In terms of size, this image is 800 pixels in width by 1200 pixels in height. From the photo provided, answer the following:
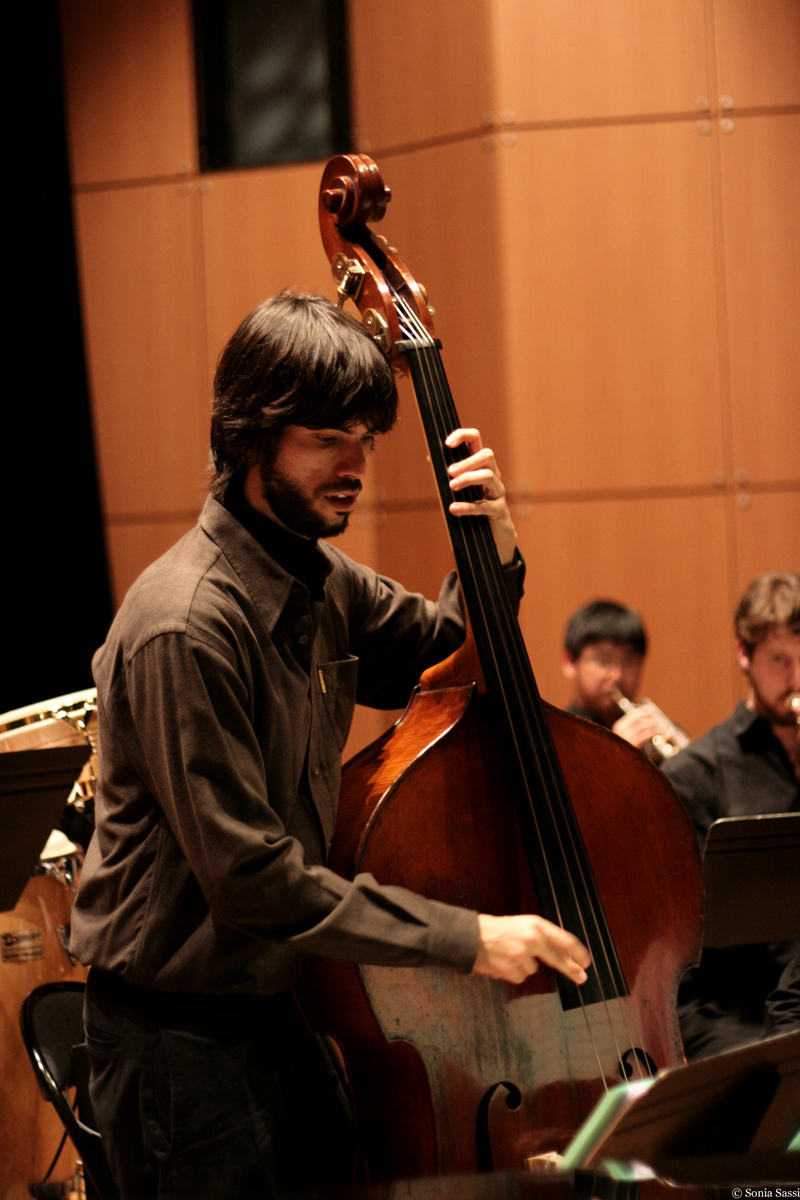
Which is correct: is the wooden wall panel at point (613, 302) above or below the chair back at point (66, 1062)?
above

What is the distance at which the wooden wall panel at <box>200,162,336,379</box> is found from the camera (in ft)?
16.1

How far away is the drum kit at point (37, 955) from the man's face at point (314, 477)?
0.87 meters

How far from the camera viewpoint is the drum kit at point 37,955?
232 centimetres

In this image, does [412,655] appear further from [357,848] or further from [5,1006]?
[5,1006]

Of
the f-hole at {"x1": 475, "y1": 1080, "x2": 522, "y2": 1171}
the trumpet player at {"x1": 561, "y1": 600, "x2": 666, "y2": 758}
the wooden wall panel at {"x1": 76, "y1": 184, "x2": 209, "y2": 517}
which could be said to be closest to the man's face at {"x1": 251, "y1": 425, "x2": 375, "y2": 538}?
the f-hole at {"x1": 475, "y1": 1080, "x2": 522, "y2": 1171}

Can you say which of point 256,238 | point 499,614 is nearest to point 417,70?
point 256,238

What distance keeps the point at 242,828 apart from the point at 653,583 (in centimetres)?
336

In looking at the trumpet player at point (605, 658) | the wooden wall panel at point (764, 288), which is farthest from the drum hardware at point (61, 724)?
the wooden wall panel at point (764, 288)

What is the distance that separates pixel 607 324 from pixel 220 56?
1884 millimetres

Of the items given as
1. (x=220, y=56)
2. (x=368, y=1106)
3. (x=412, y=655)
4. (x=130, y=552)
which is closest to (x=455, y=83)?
(x=220, y=56)

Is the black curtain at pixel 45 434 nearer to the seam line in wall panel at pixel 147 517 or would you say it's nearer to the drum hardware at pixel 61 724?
the seam line in wall panel at pixel 147 517

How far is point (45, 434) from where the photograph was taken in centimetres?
454

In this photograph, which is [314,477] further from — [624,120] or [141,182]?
[141,182]

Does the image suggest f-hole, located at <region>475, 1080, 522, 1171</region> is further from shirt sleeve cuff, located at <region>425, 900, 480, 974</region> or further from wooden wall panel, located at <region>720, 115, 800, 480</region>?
wooden wall panel, located at <region>720, 115, 800, 480</region>
